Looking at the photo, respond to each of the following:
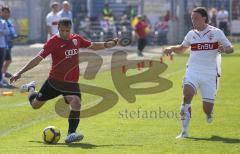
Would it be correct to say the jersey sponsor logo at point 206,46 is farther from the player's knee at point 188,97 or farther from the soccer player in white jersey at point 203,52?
the player's knee at point 188,97

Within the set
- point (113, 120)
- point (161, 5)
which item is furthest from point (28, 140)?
point (161, 5)

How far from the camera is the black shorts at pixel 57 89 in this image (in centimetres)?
1188

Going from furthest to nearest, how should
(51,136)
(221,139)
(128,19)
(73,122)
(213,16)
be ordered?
(128,19) < (213,16) < (221,139) < (73,122) < (51,136)

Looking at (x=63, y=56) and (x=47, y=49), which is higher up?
(x=47, y=49)

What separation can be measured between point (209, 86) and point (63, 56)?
7.99ft

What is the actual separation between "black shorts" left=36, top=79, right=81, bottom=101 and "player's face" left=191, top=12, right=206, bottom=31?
214 centimetres

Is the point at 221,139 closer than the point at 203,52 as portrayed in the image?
Yes

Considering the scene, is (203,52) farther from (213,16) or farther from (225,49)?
(213,16)

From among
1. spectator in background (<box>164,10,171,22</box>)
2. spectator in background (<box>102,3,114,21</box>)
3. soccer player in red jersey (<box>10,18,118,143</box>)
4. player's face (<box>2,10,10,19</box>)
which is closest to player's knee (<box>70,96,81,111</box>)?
soccer player in red jersey (<box>10,18,118,143</box>)

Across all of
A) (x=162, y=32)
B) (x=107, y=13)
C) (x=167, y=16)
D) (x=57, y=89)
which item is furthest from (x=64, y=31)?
(x=107, y=13)

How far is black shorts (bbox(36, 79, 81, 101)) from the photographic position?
39.0ft

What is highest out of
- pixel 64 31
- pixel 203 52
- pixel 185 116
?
pixel 64 31

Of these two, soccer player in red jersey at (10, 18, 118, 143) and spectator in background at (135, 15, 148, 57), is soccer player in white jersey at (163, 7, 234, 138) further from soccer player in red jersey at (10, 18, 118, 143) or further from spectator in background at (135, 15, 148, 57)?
spectator in background at (135, 15, 148, 57)

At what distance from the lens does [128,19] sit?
5125 cm
